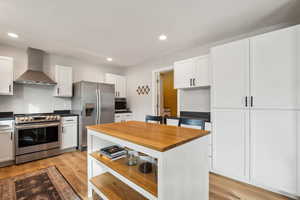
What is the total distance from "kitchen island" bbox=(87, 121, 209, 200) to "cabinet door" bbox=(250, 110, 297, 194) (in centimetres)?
117

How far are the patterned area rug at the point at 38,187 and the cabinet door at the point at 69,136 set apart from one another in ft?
3.32

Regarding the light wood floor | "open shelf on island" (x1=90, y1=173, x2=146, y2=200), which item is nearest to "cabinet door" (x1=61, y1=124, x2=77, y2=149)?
the light wood floor

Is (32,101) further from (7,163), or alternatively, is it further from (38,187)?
(38,187)

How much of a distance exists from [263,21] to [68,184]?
4.04 meters

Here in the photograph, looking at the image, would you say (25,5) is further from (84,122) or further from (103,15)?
(84,122)

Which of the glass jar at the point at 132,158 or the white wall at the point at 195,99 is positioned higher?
the white wall at the point at 195,99

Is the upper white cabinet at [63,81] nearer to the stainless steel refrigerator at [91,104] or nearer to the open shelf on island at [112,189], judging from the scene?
the stainless steel refrigerator at [91,104]

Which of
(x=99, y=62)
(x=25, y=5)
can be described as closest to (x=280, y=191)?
(x=25, y=5)

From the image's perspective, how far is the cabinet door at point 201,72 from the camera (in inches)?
109

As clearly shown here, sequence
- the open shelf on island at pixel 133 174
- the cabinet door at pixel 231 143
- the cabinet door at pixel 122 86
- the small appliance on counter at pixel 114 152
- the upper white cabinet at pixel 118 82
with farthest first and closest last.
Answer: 1. the cabinet door at pixel 122 86
2. the upper white cabinet at pixel 118 82
3. the cabinet door at pixel 231 143
4. the small appliance on counter at pixel 114 152
5. the open shelf on island at pixel 133 174

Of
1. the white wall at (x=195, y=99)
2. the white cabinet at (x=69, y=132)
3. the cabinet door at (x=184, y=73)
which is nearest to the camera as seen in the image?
the cabinet door at (x=184, y=73)

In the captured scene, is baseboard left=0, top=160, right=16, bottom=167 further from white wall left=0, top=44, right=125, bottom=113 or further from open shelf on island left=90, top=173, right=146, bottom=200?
open shelf on island left=90, top=173, right=146, bottom=200

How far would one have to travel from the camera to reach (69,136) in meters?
3.47

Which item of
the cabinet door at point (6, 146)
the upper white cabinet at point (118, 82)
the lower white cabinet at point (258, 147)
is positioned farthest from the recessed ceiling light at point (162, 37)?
the cabinet door at point (6, 146)
